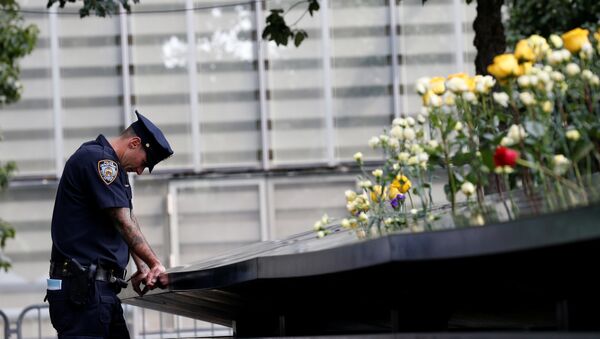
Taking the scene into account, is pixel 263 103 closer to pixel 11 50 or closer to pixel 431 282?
pixel 11 50

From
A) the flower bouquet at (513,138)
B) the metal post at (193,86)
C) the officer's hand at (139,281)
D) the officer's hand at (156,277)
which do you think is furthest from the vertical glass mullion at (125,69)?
the flower bouquet at (513,138)

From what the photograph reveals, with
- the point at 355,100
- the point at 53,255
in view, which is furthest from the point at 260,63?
the point at 53,255

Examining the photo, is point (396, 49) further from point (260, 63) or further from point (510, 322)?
point (510, 322)

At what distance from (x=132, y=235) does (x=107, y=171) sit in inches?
12.1

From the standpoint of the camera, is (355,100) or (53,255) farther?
(355,100)

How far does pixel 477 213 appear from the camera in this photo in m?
3.22

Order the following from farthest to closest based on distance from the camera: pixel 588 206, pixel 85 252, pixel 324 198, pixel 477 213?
pixel 324 198 → pixel 85 252 → pixel 477 213 → pixel 588 206

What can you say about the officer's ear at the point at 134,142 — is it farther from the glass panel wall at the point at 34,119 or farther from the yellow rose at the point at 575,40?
the glass panel wall at the point at 34,119

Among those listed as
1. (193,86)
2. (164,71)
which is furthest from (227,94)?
(164,71)

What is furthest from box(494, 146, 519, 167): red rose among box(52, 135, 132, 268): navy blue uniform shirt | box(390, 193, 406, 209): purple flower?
box(52, 135, 132, 268): navy blue uniform shirt

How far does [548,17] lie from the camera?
567 inches

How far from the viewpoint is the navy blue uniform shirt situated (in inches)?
203

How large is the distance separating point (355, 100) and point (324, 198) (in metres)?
1.44

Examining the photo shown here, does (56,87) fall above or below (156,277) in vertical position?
above
